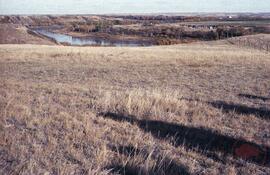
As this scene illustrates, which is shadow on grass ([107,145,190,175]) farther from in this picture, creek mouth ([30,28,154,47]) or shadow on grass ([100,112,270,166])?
creek mouth ([30,28,154,47])

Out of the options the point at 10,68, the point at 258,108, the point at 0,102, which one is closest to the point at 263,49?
the point at 10,68

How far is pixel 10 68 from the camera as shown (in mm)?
18625

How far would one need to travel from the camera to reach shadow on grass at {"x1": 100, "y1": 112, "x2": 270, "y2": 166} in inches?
243

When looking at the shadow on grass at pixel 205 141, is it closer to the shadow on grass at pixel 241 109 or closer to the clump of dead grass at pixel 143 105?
the clump of dead grass at pixel 143 105

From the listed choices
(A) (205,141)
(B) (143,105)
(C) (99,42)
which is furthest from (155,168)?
(C) (99,42)

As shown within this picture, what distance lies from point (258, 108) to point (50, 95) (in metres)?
5.30

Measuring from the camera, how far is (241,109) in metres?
9.59

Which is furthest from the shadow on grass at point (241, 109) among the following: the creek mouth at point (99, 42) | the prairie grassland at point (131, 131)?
the creek mouth at point (99, 42)

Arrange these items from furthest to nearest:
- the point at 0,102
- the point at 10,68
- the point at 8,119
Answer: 1. the point at 10,68
2. the point at 0,102
3. the point at 8,119

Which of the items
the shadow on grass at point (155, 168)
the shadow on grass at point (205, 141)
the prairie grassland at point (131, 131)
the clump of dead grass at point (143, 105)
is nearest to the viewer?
the shadow on grass at point (155, 168)

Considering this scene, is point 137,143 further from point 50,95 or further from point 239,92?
point 239,92

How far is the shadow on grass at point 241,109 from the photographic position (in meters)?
9.12

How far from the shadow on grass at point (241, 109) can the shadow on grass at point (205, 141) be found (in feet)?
7.04

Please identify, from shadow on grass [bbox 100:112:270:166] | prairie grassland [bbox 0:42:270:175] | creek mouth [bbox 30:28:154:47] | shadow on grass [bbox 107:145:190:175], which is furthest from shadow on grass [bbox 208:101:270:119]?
creek mouth [bbox 30:28:154:47]
